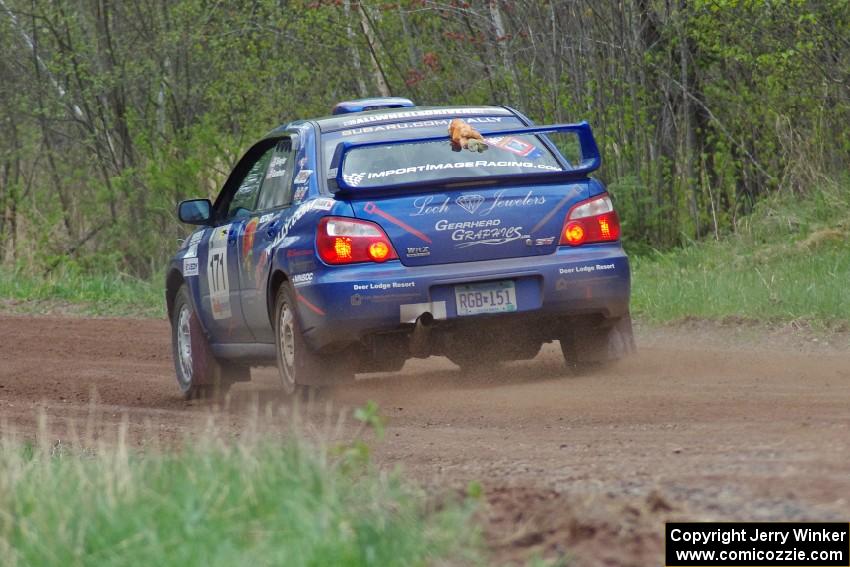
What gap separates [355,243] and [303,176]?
79 cm

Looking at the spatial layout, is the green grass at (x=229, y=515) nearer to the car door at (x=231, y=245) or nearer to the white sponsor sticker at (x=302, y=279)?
the white sponsor sticker at (x=302, y=279)

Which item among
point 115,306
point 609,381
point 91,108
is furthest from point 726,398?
point 91,108

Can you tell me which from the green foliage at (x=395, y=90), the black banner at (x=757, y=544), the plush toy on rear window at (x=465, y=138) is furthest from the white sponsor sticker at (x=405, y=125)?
the green foliage at (x=395, y=90)

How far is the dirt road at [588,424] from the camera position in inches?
174

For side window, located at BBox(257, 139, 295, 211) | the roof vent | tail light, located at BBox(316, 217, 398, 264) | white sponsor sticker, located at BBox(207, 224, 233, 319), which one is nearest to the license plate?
tail light, located at BBox(316, 217, 398, 264)

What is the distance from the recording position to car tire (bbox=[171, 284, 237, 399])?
10.1 metres

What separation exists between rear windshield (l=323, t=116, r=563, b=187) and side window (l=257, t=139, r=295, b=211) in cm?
33

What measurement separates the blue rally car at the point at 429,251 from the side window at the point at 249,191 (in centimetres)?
45

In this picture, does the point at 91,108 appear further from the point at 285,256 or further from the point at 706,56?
the point at 285,256

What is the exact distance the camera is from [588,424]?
6.86 metres

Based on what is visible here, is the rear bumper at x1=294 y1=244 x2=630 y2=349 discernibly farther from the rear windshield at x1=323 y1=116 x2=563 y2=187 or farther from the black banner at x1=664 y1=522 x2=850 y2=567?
the black banner at x1=664 y1=522 x2=850 y2=567

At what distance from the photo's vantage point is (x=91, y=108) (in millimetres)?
24422

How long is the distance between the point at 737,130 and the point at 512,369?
25.1 feet

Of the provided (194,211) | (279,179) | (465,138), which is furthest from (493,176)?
(194,211)
